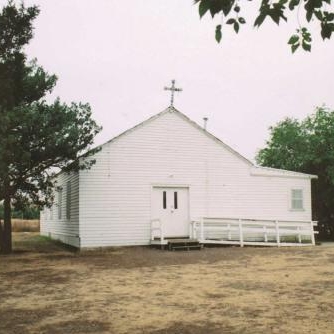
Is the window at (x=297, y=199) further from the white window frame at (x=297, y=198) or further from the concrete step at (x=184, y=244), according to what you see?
the concrete step at (x=184, y=244)

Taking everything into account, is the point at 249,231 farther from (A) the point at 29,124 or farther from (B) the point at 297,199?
(A) the point at 29,124

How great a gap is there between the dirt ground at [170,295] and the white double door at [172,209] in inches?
199

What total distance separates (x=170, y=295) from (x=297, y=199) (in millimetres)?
16357

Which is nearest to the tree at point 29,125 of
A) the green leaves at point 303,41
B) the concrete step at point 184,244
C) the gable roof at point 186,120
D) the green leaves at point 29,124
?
the green leaves at point 29,124

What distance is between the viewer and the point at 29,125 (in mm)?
17375

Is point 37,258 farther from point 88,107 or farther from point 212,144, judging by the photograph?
point 212,144

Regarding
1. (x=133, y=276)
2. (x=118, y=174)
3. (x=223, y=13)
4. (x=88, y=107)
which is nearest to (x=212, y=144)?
(x=118, y=174)

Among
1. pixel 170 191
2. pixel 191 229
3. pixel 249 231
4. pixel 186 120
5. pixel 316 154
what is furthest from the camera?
pixel 316 154

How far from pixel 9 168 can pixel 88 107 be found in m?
3.82

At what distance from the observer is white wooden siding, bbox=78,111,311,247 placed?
20609mm

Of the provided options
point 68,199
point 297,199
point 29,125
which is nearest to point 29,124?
point 29,125

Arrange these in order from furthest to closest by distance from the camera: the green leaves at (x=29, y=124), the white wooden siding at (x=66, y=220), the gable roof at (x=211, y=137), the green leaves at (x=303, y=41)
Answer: the gable roof at (x=211, y=137)
the white wooden siding at (x=66, y=220)
the green leaves at (x=29, y=124)
the green leaves at (x=303, y=41)

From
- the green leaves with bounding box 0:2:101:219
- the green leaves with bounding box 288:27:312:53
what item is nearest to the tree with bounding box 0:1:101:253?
the green leaves with bounding box 0:2:101:219

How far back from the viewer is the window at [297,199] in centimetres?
2459
